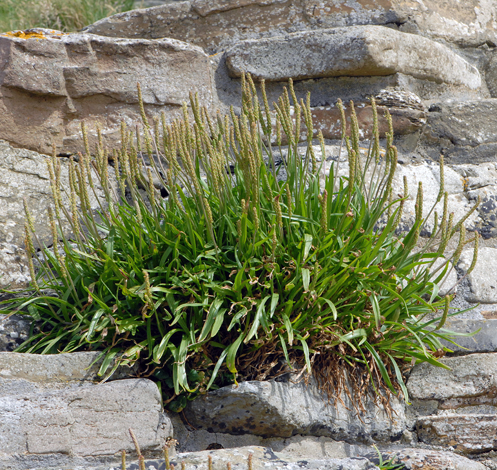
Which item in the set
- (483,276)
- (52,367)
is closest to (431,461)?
(483,276)

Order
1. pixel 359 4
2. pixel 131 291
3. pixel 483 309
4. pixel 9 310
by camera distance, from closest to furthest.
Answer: pixel 131 291
pixel 9 310
pixel 483 309
pixel 359 4

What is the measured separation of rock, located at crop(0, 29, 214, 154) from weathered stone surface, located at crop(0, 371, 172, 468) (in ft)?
4.78

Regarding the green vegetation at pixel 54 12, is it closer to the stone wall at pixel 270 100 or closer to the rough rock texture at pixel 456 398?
the stone wall at pixel 270 100

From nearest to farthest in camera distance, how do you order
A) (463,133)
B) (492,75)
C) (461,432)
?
(461,432)
(463,133)
(492,75)

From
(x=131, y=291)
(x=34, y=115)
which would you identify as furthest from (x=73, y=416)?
(x=34, y=115)

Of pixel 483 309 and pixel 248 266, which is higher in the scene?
pixel 248 266

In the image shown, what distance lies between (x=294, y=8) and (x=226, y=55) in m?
0.54

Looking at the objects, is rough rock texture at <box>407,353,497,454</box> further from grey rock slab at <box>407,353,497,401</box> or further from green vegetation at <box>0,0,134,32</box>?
green vegetation at <box>0,0,134,32</box>

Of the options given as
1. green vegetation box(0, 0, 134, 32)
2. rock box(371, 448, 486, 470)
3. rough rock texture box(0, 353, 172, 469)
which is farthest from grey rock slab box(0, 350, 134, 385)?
green vegetation box(0, 0, 134, 32)

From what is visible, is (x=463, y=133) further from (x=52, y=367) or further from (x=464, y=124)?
(x=52, y=367)

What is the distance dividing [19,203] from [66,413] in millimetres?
1255

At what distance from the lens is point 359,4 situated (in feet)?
9.63

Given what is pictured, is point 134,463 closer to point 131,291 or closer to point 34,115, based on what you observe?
point 131,291

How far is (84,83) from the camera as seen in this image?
261cm
